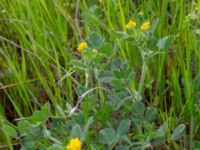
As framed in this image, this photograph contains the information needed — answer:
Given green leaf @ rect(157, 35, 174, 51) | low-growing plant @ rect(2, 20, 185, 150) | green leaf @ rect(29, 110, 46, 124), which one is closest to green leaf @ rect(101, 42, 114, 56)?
low-growing plant @ rect(2, 20, 185, 150)

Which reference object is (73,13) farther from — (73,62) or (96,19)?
(73,62)

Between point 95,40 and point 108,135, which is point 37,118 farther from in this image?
point 95,40

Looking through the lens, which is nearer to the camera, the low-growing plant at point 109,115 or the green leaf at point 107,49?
the low-growing plant at point 109,115

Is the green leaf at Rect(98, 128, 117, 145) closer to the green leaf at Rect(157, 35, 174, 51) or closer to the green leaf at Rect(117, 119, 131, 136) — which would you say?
the green leaf at Rect(117, 119, 131, 136)

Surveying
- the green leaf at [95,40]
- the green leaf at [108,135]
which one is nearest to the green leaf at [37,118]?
the green leaf at [108,135]

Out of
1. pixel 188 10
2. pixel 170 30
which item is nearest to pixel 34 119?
pixel 170 30

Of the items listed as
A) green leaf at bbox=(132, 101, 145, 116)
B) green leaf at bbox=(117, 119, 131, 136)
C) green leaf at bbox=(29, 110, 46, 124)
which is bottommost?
green leaf at bbox=(117, 119, 131, 136)

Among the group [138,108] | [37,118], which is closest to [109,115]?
[138,108]

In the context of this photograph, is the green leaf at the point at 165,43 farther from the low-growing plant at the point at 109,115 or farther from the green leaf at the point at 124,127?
the green leaf at the point at 124,127
